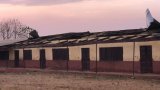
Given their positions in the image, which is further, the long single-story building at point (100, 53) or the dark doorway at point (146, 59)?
the long single-story building at point (100, 53)

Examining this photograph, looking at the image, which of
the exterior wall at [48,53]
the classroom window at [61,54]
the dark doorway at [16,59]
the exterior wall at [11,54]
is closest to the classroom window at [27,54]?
the dark doorway at [16,59]

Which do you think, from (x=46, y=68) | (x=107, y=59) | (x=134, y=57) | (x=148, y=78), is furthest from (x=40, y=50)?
(x=148, y=78)

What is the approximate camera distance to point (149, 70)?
29.9m

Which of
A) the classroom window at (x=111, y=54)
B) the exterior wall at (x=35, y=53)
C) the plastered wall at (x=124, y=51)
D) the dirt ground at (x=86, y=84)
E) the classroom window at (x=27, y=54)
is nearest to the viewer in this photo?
the dirt ground at (x=86, y=84)

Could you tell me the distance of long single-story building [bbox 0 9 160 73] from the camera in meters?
30.0

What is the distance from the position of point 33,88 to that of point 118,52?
476 inches

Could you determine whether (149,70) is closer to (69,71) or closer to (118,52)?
(118,52)

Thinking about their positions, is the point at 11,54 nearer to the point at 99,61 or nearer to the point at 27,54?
the point at 27,54

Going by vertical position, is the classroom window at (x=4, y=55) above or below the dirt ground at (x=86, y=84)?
above

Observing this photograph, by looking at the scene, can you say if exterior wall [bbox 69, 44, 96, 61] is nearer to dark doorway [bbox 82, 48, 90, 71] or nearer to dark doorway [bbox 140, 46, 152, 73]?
dark doorway [bbox 82, 48, 90, 71]

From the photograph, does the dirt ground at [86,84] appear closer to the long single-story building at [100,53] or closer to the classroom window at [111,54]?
the long single-story building at [100,53]

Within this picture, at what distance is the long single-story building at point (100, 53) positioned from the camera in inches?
1180

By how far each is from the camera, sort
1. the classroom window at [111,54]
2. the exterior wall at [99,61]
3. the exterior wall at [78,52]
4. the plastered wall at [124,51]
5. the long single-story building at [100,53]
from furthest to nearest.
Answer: the exterior wall at [78,52], the classroom window at [111,54], the long single-story building at [100,53], the exterior wall at [99,61], the plastered wall at [124,51]

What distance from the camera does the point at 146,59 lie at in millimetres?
30078
